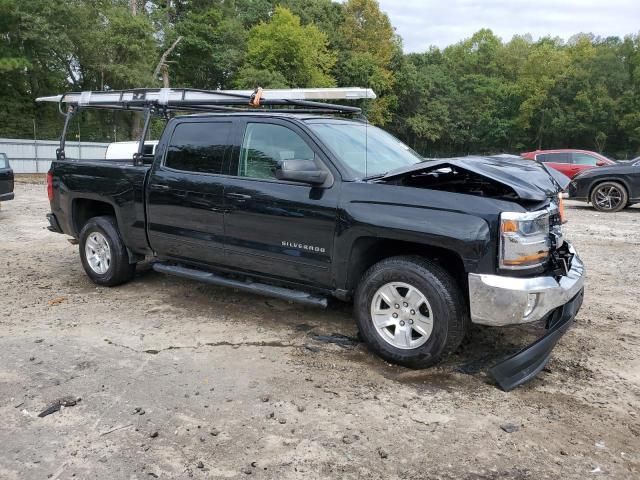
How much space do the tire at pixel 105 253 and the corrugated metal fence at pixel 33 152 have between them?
20.1m

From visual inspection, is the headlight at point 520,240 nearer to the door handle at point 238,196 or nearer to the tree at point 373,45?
the door handle at point 238,196

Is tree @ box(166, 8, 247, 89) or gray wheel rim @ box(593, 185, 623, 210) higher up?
tree @ box(166, 8, 247, 89)

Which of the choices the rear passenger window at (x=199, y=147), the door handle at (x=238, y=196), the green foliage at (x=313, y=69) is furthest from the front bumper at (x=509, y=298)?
the green foliage at (x=313, y=69)

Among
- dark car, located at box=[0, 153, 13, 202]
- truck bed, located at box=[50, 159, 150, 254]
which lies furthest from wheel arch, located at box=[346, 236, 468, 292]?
dark car, located at box=[0, 153, 13, 202]

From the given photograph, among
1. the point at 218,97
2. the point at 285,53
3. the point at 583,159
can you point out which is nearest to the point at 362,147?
the point at 218,97

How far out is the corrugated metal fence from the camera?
24.7m

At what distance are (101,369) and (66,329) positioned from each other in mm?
1069

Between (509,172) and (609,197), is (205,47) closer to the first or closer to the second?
(609,197)

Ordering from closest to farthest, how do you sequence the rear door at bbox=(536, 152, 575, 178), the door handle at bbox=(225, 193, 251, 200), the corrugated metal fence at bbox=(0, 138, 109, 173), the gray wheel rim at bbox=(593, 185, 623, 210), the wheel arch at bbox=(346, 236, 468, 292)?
the wheel arch at bbox=(346, 236, 468, 292) → the door handle at bbox=(225, 193, 251, 200) → the gray wheel rim at bbox=(593, 185, 623, 210) → the rear door at bbox=(536, 152, 575, 178) → the corrugated metal fence at bbox=(0, 138, 109, 173)

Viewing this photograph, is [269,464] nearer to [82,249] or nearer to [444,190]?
[444,190]

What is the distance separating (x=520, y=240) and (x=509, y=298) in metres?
0.40

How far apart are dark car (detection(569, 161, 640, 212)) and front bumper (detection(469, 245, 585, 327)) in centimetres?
1103

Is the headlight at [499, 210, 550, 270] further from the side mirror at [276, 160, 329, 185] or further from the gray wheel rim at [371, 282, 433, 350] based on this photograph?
the side mirror at [276, 160, 329, 185]

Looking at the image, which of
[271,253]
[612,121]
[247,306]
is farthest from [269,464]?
[612,121]
